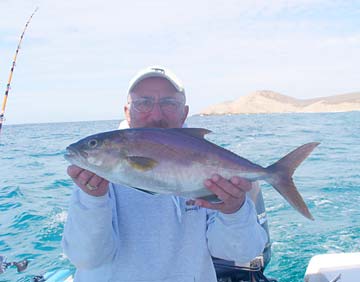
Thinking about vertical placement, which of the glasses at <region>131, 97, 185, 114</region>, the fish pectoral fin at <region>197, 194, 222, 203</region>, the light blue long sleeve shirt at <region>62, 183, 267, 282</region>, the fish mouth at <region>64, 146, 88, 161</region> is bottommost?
the light blue long sleeve shirt at <region>62, 183, 267, 282</region>

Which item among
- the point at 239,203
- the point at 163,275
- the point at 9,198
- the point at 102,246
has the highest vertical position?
the point at 239,203

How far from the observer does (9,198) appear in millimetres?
12156

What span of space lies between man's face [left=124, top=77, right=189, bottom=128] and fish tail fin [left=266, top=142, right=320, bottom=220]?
75 centimetres

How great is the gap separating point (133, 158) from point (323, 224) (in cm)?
757

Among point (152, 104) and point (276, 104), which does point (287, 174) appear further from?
point (276, 104)

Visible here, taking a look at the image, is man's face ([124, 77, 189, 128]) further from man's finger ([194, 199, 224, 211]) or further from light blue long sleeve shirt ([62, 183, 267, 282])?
man's finger ([194, 199, 224, 211])

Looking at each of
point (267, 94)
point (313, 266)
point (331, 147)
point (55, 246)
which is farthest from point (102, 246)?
point (267, 94)

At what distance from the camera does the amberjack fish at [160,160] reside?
2188 millimetres

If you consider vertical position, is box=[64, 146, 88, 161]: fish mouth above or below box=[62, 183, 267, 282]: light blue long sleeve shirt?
above

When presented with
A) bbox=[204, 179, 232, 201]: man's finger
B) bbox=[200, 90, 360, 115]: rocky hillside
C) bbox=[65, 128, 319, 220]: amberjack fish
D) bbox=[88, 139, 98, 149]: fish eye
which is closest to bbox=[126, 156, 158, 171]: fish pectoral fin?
bbox=[65, 128, 319, 220]: amberjack fish

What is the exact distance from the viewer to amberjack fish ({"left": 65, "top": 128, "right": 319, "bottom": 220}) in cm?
219

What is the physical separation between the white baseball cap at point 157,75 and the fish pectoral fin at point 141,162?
78 centimetres

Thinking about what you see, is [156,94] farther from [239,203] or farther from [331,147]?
[331,147]

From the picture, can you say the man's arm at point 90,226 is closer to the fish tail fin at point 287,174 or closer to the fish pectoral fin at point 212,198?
the fish pectoral fin at point 212,198
